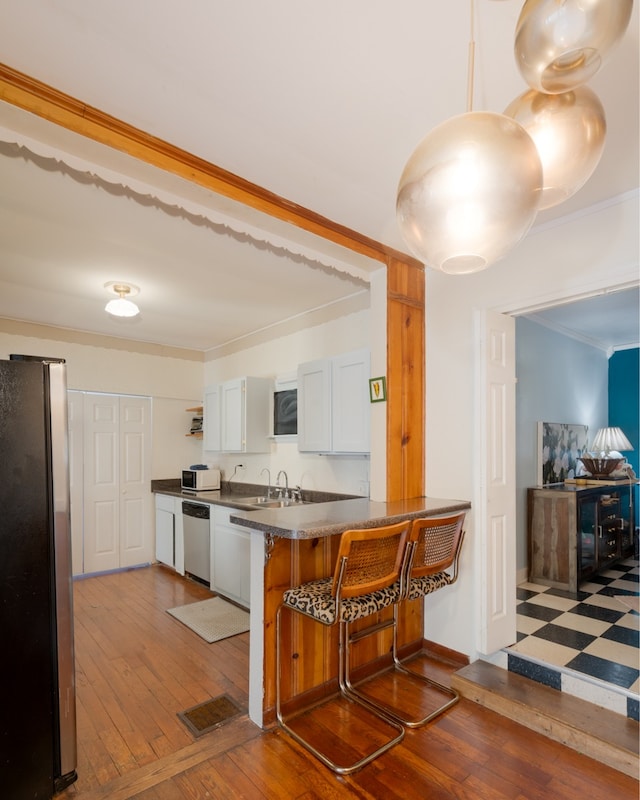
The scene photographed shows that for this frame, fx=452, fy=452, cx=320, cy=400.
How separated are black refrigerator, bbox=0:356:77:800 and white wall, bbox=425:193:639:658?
7.01ft

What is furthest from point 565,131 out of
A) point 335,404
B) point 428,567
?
point 335,404

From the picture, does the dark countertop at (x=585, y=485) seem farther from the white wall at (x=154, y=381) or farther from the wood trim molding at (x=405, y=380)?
the white wall at (x=154, y=381)

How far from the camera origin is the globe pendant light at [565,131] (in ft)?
3.44

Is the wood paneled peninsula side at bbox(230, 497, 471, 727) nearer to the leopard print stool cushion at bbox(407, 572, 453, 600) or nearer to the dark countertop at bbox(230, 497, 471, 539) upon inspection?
the dark countertop at bbox(230, 497, 471, 539)

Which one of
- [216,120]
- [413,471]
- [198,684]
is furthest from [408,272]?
[198,684]

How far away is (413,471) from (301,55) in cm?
235

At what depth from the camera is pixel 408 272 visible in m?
3.14

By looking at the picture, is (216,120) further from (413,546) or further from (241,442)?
(241,442)

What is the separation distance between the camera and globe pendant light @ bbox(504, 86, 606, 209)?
41.3 inches

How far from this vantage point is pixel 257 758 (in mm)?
2035

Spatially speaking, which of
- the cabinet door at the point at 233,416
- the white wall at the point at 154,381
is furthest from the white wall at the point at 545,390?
the white wall at the point at 154,381

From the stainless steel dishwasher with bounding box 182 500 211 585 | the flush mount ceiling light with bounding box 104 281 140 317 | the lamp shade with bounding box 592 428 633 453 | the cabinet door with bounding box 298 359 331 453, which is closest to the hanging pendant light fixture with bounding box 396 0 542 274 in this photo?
the cabinet door with bounding box 298 359 331 453

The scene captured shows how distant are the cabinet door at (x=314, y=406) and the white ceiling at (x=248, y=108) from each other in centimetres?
94

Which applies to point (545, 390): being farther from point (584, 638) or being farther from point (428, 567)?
point (428, 567)
